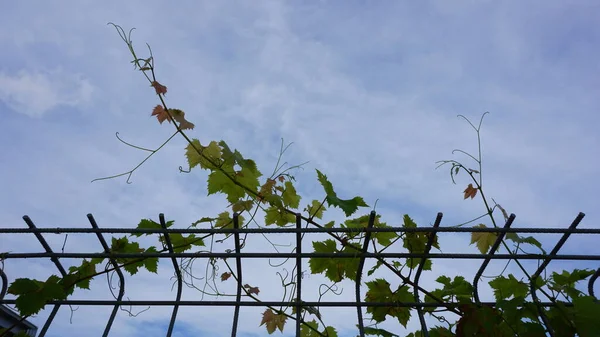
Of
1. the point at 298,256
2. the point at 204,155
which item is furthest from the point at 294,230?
the point at 204,155

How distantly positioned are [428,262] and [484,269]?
21 cm

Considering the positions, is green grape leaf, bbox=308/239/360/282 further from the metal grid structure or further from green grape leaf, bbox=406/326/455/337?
green grape leaf, bbox=406/326/455/337

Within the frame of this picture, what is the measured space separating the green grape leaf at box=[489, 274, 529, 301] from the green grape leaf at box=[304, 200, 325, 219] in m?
0.74

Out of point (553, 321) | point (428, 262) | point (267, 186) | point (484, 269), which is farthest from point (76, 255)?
point (553, 321)

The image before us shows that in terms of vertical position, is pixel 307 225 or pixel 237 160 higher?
pixel 237 160

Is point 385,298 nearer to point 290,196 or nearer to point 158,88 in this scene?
point 290,196

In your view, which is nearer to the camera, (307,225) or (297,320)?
(297,320)

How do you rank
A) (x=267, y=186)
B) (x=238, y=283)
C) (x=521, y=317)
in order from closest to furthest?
1. (x=521, y=317)
2. (x=238, y=283)
3. (x=267, y=186)

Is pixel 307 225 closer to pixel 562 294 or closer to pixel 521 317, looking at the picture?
pixel 521 317

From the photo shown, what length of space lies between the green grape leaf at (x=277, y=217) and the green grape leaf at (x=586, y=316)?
3.80ft

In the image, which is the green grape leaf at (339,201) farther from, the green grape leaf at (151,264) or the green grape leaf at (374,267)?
the green grape leaf at (151,264)

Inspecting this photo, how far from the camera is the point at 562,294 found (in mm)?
1950

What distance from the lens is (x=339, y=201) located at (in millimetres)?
1984

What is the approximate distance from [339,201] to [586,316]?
0.98 m
